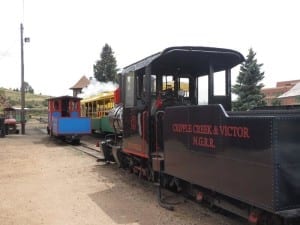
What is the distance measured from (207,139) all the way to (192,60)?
10.6 ft

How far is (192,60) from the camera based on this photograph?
9.74 m

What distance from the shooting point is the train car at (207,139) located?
5352mm

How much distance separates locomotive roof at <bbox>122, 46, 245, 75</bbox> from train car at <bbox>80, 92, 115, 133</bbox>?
14.3 meters

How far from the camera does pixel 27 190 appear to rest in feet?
34.9

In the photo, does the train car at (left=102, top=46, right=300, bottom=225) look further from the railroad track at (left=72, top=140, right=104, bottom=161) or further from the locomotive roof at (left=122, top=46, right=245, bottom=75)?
the railroad track at (left=72, top=140, right=104, bottom=161)

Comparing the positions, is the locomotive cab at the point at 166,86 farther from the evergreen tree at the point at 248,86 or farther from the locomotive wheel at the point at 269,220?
the evergreen tree at the point at 248,86

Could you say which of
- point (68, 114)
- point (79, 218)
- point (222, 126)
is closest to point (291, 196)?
point (222, 126)

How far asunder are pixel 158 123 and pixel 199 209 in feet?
6.48

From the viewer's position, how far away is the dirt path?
25.5 ft

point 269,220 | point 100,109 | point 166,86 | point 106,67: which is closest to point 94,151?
point 100,109

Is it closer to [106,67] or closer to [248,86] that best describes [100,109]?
[248,86]

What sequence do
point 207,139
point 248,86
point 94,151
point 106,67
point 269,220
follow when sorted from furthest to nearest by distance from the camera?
1. point 106,67
2. point 248,86
3. point 94,151
4. point 207,139
5. point 269,220

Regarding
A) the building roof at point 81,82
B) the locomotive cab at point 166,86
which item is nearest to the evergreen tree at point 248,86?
the locomotive cab at point 166,86

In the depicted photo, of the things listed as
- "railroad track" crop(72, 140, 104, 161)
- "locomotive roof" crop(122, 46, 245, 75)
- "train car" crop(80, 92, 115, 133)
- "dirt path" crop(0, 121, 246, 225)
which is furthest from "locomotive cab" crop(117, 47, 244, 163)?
"train car" crop(80, 92, 115, 133)
